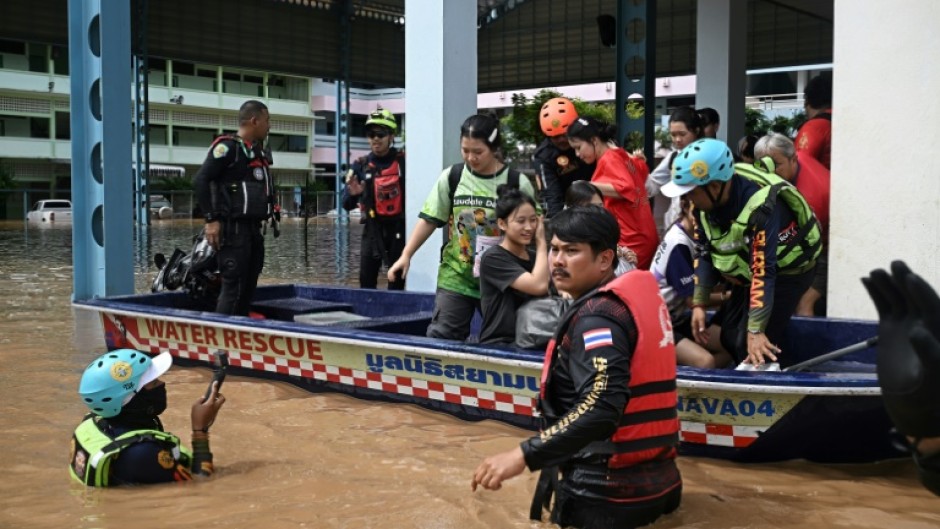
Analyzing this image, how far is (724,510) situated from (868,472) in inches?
37.7

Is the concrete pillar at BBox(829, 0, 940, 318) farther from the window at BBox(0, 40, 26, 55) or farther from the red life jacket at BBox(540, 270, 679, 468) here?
the window at BBox(0, 40, 26, 55)

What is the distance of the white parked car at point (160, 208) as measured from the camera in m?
41.0

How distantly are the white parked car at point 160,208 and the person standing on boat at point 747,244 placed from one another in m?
36.9

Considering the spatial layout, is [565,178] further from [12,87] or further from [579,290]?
[12,87]

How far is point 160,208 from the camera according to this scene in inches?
1639

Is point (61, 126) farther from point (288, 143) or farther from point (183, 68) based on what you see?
point (288, 143)

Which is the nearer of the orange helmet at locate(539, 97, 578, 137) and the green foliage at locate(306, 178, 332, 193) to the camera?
the orange helmet at locate(539, 97, 578, 137)

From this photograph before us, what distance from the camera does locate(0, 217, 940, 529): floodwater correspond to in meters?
4.48

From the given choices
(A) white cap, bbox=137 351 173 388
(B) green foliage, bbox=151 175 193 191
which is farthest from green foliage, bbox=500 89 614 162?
(A) white cap, bbox=137 351 173 388

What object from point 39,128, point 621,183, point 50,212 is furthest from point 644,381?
point 39,128

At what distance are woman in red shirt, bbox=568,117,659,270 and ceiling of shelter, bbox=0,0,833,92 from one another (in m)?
12.6

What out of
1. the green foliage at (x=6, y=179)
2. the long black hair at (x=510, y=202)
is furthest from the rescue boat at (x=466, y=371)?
the green foliage at (x=6, y=179)

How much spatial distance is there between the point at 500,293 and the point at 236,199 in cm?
272

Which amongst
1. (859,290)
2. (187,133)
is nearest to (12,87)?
(187,133)
